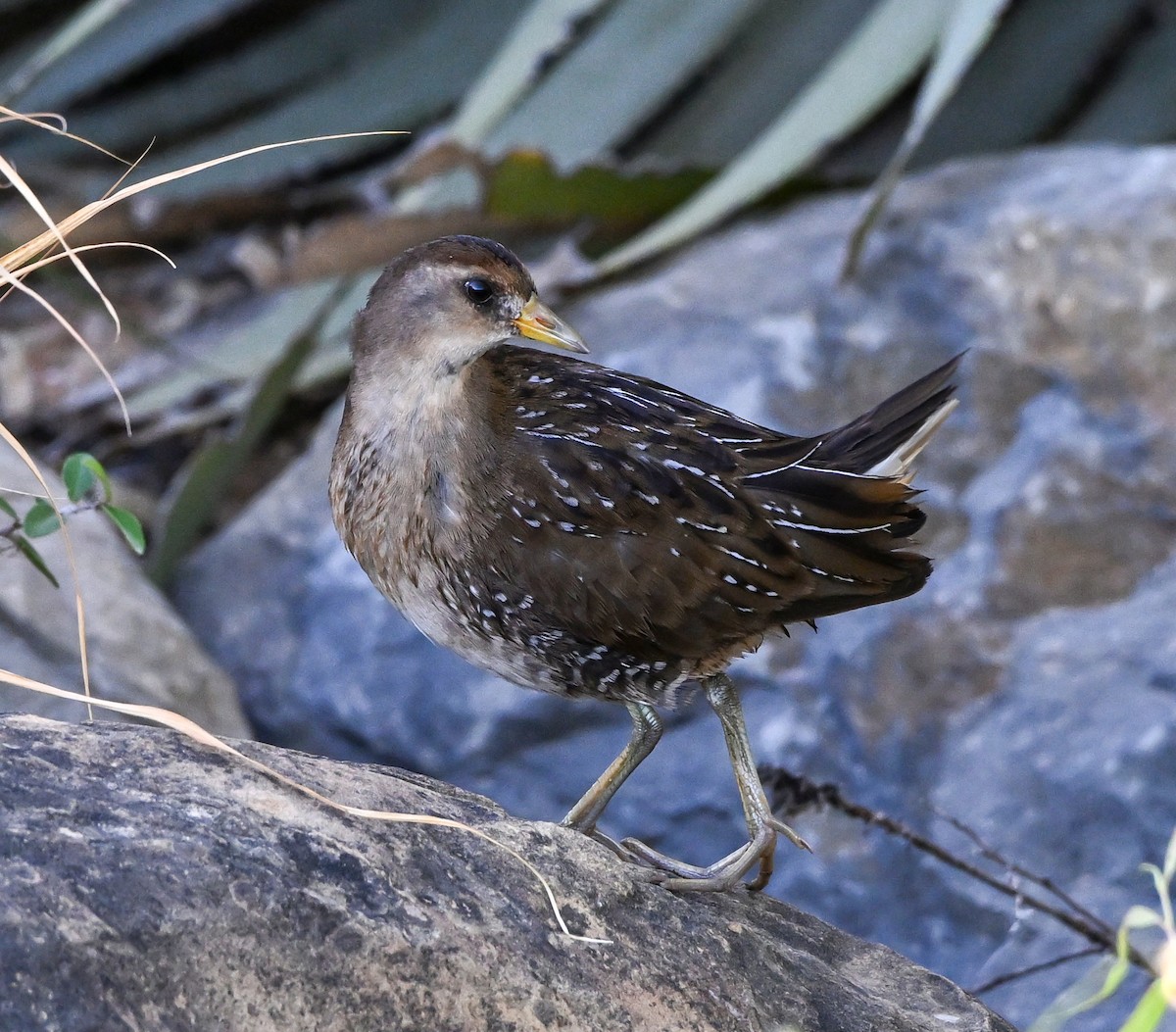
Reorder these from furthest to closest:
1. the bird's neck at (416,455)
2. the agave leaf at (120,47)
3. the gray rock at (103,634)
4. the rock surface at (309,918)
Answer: the agave leaf at (120,47) → the gray rock at (103,634) → the bird's neck at (416,455) → the rock surface at (309,918)

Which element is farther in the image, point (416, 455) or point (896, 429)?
point (896, 429)

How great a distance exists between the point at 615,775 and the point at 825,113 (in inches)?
102

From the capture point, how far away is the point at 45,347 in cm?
625

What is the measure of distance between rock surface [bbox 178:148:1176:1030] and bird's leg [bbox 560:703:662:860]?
3.43ft

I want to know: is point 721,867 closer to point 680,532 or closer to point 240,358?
point 680,532

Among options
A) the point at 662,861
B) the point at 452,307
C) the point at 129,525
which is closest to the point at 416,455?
the point at 452,307

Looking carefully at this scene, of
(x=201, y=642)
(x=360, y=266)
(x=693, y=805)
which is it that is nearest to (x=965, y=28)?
(x=360, y=266)

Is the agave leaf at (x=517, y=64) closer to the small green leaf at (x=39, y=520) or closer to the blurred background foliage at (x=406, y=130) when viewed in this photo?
the blurred background foliage at (x=406, y=130)

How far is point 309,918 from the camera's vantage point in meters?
1.88

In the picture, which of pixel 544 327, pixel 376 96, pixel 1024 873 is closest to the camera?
pixel 1024 873

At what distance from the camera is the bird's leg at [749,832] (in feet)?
9.16

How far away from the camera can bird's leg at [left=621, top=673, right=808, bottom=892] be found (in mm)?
2791

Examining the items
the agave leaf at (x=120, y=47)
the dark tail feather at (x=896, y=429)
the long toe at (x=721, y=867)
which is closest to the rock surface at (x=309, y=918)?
the long toe at (x=721, y=867)

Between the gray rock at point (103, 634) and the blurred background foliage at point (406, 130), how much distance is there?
43cm
